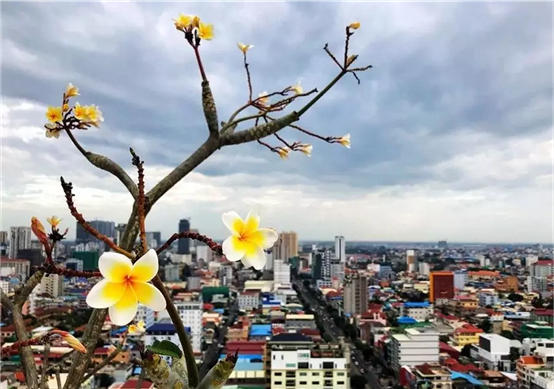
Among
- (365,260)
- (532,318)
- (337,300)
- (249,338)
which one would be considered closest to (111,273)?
(249,338)

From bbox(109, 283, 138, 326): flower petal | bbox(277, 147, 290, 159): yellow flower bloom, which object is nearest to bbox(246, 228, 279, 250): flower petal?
bbox(109, 283, 138, 326): flower petal

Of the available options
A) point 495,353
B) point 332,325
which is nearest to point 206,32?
point 495,353

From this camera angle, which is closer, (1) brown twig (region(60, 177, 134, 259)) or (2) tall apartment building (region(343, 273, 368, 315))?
(1) brown twig (region(60, 177, 134, 259))

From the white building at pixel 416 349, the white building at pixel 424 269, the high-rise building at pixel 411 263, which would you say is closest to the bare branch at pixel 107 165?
the white building at pixel 416 349

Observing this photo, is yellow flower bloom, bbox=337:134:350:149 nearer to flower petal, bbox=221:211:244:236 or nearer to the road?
flower petal, bbox=221:211:244:236

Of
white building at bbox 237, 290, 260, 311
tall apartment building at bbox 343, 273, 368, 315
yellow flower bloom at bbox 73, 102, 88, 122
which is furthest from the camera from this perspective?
white building at bbox 237, 290, 260, 311

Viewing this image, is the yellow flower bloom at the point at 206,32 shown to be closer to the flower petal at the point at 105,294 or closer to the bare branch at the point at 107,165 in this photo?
the bare branch at the point at 107,165

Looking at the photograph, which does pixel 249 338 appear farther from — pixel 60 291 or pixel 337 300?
pixel 60 291
